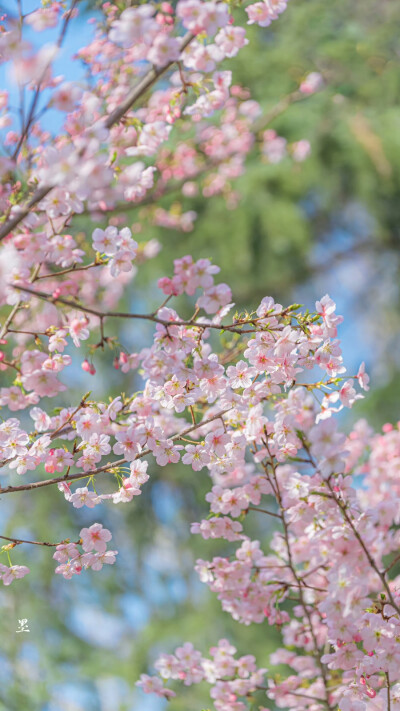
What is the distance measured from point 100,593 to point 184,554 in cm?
58

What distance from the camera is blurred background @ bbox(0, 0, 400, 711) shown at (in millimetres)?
3883

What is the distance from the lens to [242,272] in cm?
413

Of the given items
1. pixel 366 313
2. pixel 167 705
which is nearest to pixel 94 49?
pixel 167 705

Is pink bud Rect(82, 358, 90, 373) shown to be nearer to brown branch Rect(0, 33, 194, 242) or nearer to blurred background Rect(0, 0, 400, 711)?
brown branch Rect(0, 33, 194, 242)

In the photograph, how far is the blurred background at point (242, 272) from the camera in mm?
3883

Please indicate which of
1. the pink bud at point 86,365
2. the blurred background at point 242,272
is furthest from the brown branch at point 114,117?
the blurred background at point 242,272

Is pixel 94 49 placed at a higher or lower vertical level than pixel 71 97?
higher

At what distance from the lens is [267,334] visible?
3.92 feet

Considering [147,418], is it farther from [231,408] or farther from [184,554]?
[184,554]

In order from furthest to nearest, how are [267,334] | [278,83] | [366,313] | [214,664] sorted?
[366,313] < [278,83] < [214,664] < [267,334]

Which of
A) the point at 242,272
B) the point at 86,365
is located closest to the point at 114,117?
the point at 86,365

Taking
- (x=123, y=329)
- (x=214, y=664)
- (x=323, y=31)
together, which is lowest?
(x=214, y=664)

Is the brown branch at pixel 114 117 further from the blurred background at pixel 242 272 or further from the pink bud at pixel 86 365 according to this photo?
the blurred background at pixel 242 272

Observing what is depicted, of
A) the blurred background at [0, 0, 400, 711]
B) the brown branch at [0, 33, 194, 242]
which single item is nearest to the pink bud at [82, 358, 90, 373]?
the brown branch at [0, 33, 194, 242]
